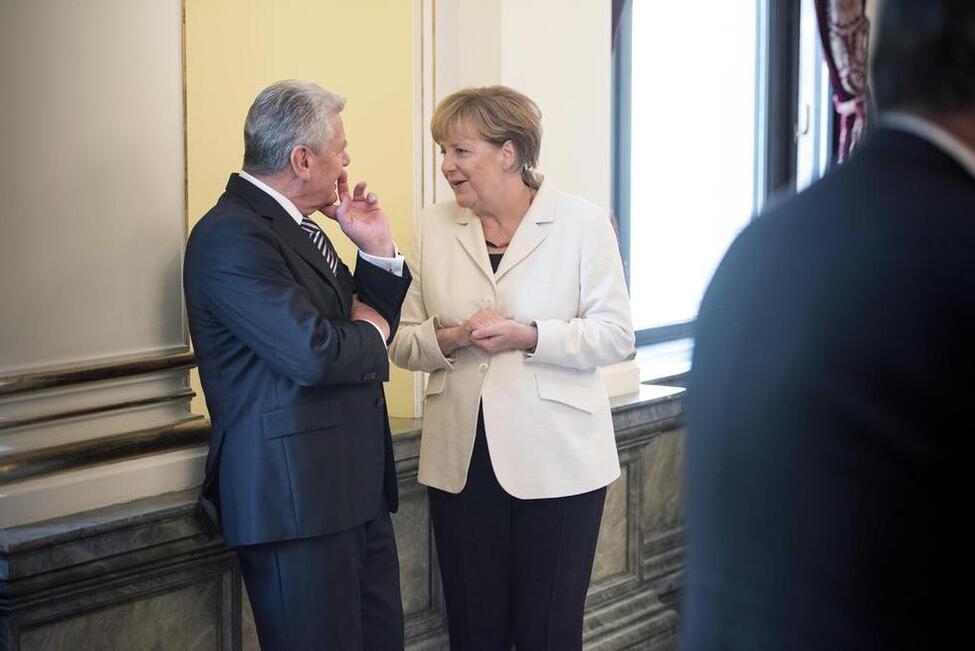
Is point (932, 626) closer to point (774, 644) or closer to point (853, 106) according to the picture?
point (774, 644)

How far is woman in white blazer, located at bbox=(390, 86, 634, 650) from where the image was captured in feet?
9.66

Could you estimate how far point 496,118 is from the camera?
2.94 m

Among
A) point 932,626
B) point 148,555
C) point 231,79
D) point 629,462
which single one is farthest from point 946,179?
point 629,462

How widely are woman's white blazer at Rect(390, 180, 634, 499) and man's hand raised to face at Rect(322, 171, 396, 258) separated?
323mm

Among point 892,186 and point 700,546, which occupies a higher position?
point 892,186

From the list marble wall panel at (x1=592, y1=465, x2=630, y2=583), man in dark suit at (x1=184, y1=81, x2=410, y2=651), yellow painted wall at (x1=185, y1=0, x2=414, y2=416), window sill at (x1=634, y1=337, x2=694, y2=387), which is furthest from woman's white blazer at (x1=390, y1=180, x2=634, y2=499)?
window sill at (x1=634, y1=337, x2=694, y2=387)

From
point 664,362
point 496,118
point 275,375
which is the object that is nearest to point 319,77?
point 496,118

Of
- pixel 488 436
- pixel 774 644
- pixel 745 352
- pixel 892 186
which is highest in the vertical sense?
pixel 892 186

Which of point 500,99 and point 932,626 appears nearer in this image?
point 932,626

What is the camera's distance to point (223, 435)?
2.45 m

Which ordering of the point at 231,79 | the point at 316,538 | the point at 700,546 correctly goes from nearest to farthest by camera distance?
the point at 700,546
the point at 316,538
the point at 231,79

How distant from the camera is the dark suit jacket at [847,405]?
0.85 metres

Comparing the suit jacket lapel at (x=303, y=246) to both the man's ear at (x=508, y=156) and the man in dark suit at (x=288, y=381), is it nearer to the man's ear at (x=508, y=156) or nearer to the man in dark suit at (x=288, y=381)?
the man in dark suit at (x=288, y=381)

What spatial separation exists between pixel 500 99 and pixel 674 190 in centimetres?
319
